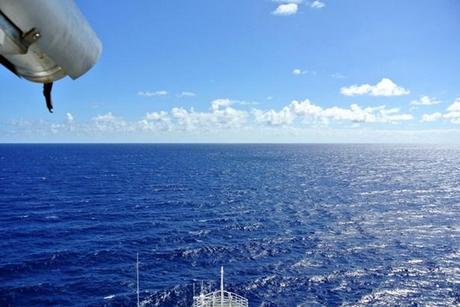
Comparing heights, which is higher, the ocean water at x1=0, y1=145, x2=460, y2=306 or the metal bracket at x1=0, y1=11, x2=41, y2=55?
the metal bracket at x1=0, y1=11, x2=41, y2=55

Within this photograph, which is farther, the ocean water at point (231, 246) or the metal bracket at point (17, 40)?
the ocean water at point (231, 246)

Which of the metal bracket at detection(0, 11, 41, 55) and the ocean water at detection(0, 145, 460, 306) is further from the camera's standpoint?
the ocean water at detection(0, 145, 460, 306)

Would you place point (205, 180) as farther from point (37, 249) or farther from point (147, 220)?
point (37, 249)

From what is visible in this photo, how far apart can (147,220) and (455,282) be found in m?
65.5

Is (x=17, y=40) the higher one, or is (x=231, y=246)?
(x=17, y=40)

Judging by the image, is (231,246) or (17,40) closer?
(17,40)

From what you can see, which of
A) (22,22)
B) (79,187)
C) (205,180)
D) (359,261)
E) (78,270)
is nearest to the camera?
(22,22)

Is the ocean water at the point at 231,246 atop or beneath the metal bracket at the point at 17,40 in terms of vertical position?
beneath

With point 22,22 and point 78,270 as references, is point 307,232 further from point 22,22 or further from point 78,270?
point 22,22

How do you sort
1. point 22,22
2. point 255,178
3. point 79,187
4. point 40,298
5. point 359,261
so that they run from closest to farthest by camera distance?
point 22,22
point 40,298
point 359,261
point 79,187
point 255,178

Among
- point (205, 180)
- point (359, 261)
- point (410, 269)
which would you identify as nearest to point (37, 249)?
point (359, 261)

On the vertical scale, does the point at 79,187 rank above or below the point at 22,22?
below

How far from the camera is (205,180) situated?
171000 millimetres

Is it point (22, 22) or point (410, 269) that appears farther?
point (410, 269)
